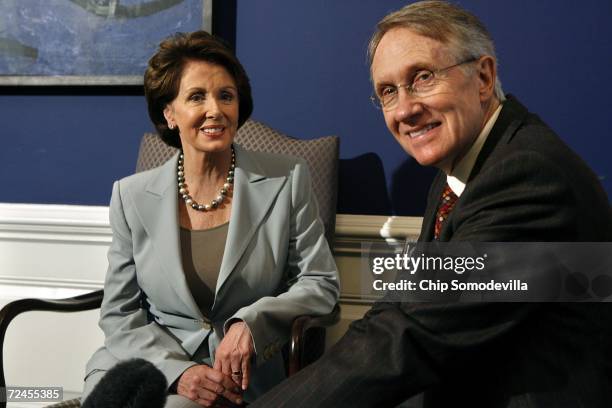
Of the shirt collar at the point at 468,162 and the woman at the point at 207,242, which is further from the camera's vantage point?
the woman at the point at 207,242

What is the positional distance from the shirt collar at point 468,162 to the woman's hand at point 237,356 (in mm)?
758

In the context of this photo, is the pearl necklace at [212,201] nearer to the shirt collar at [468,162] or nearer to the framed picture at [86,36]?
the framed picture at [86,36]

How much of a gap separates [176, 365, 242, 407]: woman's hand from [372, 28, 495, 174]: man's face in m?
0.86

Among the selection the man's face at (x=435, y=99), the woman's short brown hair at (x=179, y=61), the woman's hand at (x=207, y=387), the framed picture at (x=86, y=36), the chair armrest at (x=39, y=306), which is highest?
the framed picture at (x=86, y=36)

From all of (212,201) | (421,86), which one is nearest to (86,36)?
(212,201)

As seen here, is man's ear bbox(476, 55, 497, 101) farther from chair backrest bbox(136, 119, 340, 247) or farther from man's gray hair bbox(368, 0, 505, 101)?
chair backrest bbox(136, 119, 340, 247)

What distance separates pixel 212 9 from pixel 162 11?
0.72 feet

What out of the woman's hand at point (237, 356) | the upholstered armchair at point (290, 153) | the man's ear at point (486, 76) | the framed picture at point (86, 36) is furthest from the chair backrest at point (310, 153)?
the man's ear at point (486, 76)

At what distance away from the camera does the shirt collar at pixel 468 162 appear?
1.45m

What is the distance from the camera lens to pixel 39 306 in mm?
2244

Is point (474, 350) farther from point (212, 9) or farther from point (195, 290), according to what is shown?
point (212, 9)

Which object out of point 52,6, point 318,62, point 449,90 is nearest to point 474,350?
point 449,90

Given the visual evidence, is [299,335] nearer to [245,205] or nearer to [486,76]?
[245,205]

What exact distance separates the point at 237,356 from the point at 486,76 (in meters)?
0.99
